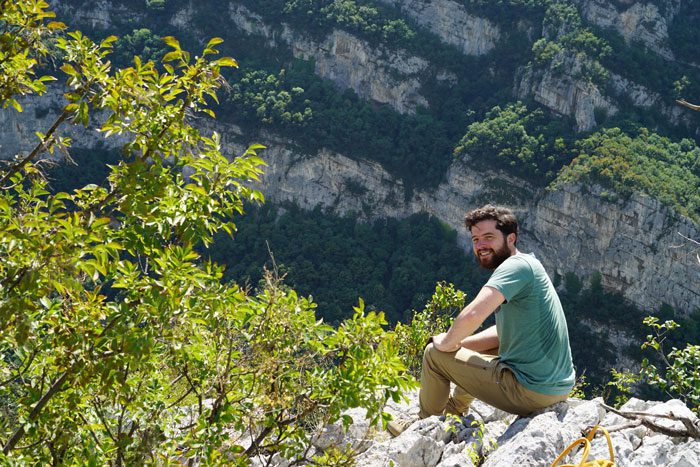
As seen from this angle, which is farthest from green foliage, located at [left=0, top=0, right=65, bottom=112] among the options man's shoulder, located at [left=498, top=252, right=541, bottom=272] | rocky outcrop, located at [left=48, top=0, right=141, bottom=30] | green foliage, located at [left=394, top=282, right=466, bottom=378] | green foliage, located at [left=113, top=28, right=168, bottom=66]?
rocky outcrop, located at [left=48, top=0, right=141, bottom=30]

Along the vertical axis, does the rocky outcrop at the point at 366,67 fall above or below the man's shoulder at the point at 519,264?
below

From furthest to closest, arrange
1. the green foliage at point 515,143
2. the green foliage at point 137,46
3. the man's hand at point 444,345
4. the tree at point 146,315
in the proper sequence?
the green foliage at point 137,46
the green foliage at point 515,143
the man's hand at point 444,345
the tree at point 146,315

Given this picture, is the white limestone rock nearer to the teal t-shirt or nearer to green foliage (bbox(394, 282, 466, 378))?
the teal t-shirt

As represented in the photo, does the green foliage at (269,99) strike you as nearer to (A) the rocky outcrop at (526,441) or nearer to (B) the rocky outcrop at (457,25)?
→ (B) the rocky outcrop at (457,25)

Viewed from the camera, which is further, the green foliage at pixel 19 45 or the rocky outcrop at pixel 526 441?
the rocky outcrop at pixel 526 441

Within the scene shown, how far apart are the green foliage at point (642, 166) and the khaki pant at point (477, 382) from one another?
36479 mm

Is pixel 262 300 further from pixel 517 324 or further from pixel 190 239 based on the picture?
pixel 517 324

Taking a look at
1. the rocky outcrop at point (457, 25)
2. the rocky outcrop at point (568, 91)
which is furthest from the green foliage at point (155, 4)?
the rocky outcrop at point (568, 91)

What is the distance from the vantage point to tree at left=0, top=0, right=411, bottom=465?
280cm

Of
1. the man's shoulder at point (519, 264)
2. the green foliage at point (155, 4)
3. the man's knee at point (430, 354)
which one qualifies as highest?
the man's shoulder at point (519, 264)

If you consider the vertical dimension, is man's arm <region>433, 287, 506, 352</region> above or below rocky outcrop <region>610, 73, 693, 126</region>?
above

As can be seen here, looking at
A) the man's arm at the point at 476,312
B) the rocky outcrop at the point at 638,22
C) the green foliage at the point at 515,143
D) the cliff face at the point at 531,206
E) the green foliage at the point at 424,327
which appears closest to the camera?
the man's arm at the point at 476,312

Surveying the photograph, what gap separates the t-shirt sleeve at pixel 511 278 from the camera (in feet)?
13.7

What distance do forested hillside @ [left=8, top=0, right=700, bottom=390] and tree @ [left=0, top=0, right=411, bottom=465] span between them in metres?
34.3
